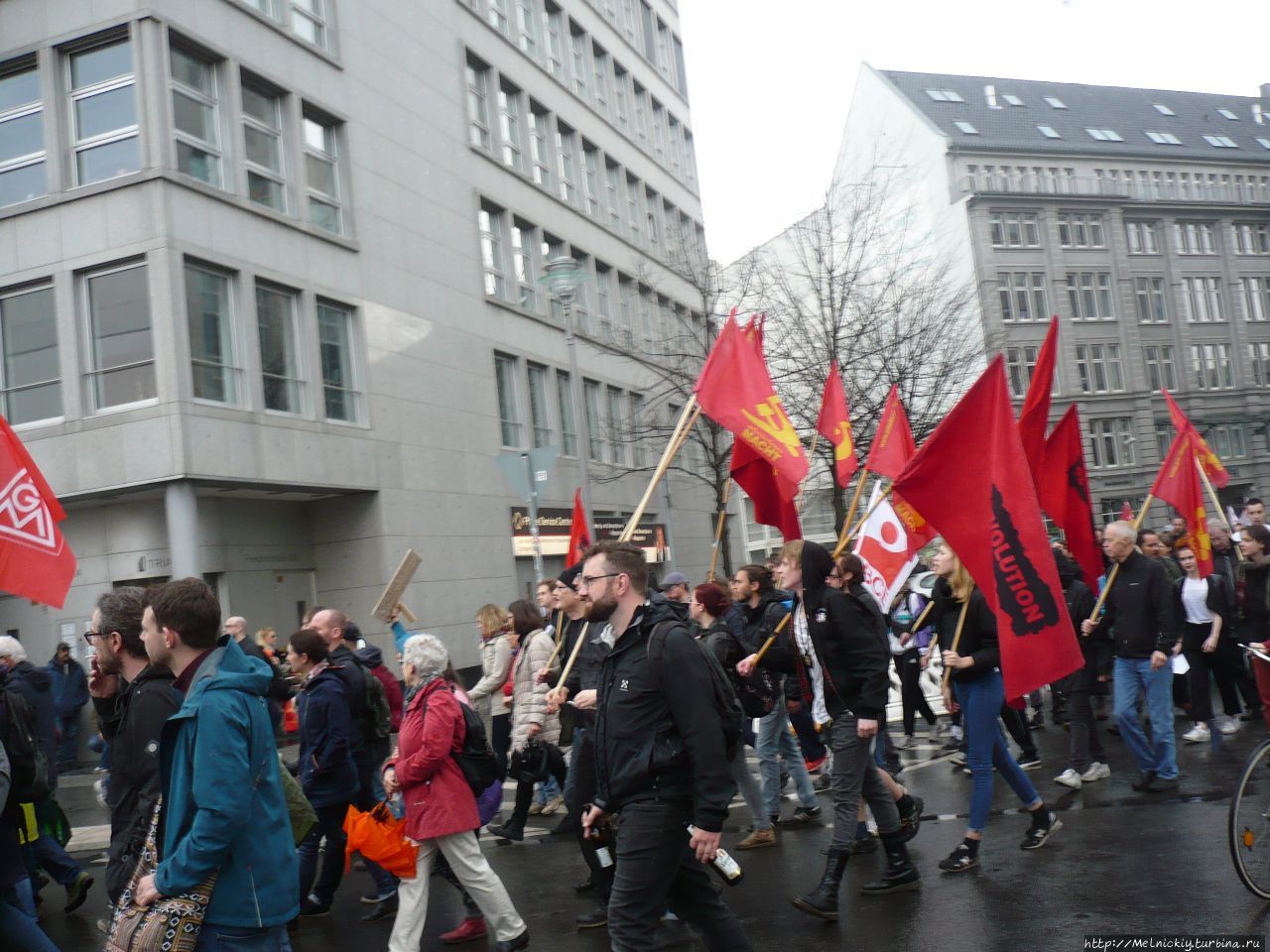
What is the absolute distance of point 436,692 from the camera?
21.1ft

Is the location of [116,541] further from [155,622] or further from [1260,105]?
[1260,105]

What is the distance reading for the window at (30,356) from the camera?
57.5 feet

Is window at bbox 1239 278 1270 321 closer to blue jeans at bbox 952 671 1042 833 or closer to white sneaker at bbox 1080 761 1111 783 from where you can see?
white sneaker at bbox 1080 761 1111 783

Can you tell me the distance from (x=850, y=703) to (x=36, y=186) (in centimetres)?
1588

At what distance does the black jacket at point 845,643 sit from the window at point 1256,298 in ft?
233

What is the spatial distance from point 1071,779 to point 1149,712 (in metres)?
0.81

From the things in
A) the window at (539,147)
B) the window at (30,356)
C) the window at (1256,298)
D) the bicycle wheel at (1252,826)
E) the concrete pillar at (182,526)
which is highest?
the window at (1256,298)

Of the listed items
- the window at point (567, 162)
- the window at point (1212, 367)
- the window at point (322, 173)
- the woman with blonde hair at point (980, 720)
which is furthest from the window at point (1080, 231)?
the woman with blonde hair at point (980, 720)

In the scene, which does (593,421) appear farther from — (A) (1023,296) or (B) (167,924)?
(A) (1023,296)

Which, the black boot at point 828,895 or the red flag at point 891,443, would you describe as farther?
the red flag at point 891,443

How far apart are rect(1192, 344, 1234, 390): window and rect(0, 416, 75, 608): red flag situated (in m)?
67.7

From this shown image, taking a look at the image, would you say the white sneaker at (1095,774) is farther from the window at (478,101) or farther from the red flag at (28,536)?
the window at (478,101)

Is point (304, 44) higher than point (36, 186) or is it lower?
higher

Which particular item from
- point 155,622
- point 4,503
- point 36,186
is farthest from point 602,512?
point 155,622
